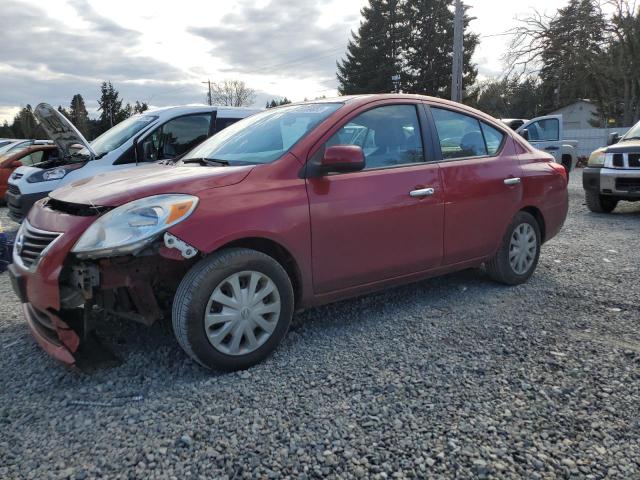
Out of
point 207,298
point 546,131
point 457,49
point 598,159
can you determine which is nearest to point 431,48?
point 457,49

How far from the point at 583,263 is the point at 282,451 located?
4.40m

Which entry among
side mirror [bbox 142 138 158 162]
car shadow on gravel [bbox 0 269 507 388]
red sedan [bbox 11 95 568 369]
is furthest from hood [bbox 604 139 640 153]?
side mirror [bbox 142 138 158 162]

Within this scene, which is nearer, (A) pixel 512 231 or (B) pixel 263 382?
(B) pixel 263 382

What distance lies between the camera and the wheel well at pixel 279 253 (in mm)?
3059

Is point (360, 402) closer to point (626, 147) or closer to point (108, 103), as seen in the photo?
point (626, 147)

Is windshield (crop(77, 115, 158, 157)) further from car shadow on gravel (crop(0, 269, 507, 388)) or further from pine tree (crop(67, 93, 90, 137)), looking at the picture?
pine tree (crop(67, 93, 90, 137))

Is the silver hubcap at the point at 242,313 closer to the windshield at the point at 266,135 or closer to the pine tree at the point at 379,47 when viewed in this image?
the windshield at the point at 266,135

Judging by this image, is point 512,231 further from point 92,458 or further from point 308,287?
point 92,458

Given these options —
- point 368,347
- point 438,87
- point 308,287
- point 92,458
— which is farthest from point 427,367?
point 438,87

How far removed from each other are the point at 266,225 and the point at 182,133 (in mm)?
4734

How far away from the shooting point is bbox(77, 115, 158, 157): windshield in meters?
6.96

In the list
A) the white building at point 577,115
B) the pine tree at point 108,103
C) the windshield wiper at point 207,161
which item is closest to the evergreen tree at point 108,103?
the pine tree at point 108,103

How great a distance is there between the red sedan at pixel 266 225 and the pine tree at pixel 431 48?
3982 cm

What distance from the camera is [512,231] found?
177 inches
